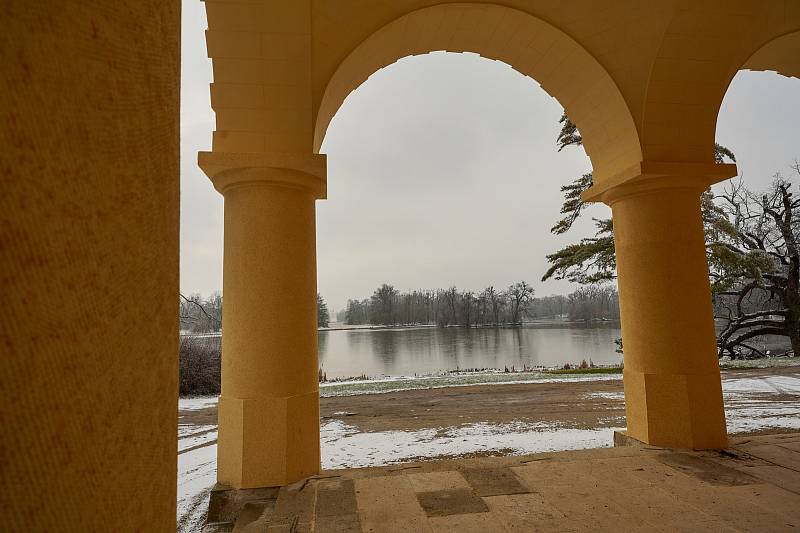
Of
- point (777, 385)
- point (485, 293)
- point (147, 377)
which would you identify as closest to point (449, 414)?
point (777, 385)

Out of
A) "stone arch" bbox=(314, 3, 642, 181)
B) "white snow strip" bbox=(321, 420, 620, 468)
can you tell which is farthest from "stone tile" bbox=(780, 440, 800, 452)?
"stone arch" bbox=(314, 3, 642, 181)

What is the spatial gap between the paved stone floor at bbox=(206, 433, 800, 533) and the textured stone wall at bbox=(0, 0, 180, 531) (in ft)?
9.88

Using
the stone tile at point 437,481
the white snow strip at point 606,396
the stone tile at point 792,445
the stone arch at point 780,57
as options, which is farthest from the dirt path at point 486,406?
the stone arch at point 780,57

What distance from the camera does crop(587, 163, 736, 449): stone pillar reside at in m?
5.53

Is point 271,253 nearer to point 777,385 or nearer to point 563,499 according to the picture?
point 563,499

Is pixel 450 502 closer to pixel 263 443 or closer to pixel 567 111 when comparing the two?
pixel 263 443

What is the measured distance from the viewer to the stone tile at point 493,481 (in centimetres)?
426

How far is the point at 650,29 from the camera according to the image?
5.62m

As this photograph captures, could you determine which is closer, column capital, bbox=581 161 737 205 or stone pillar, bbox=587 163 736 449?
stone pillar, bbox=587 163 736 449

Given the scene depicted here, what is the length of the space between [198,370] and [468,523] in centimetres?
1708

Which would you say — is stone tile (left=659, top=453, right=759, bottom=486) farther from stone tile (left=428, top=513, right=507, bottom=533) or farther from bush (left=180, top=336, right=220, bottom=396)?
bush (left=180, top=336, right=220, bottom=396)

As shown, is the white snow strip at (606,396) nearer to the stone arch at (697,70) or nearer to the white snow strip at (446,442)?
the white snow strip at (446,442)

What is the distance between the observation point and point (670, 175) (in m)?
5.73

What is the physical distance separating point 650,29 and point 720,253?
15610mm
